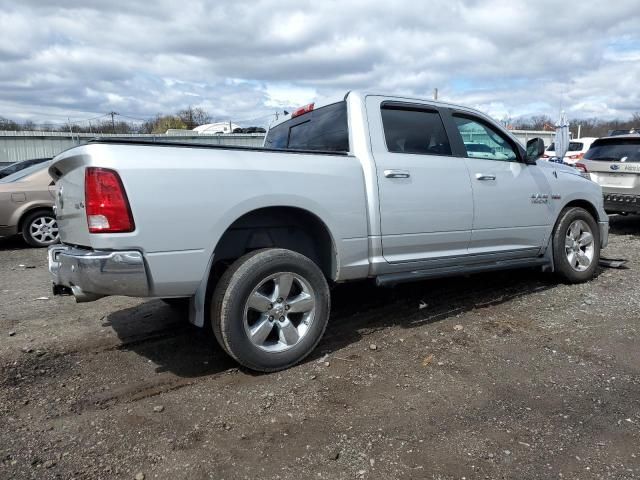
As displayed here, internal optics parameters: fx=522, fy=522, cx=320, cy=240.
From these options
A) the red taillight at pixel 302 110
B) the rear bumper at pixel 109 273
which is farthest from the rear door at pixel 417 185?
the rear bumper at pixel 109 273

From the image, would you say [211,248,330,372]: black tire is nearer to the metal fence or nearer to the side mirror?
the side mirror

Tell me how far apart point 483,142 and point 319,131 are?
160 cm

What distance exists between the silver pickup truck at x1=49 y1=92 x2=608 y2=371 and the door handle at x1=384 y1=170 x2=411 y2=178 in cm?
2

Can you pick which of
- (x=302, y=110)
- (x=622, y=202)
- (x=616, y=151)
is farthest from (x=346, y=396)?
(x=616, y=151)

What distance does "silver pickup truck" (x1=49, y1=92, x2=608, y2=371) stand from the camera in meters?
3.08

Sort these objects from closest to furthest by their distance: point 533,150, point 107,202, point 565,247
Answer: point 107,202, point 533,150, point 565,247

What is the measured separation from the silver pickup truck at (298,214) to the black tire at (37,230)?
548cm

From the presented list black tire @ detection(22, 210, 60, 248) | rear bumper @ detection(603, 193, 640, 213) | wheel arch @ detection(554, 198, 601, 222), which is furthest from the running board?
black tire @ detection(22, 210, 60, 248)

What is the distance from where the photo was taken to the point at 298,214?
12.5 feet

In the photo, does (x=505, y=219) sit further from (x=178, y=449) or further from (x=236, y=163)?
(x=178, y=449)

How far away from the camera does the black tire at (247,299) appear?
3336mm

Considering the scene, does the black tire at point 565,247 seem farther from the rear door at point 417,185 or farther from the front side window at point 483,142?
the rear door at point 417,185

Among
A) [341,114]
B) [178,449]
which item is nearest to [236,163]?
[341,114]

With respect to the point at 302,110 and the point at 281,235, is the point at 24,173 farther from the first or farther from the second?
the point at 281,235
